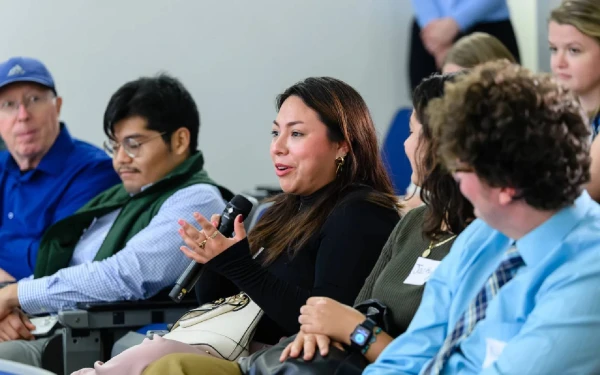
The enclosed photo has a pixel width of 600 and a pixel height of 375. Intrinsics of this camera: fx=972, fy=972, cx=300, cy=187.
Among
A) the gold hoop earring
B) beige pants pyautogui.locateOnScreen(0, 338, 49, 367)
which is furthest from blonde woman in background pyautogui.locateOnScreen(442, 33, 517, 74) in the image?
beige pants pyautogui.locateOnScreen(0, 338, 49, 367)

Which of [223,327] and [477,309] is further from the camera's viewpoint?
[223,327]

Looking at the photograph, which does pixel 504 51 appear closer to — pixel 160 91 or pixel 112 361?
pixel 160 91

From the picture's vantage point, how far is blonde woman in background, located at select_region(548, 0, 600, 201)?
9.55ft

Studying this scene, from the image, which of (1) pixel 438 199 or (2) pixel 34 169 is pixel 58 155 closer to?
(2) pixel 34 169

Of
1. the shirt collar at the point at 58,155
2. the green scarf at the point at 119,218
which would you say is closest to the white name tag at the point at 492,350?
the green scarf at the point at 119,218

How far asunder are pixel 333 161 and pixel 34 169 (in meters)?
1.78

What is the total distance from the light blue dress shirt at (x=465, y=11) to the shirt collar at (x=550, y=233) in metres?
3.77

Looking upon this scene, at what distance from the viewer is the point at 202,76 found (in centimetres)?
567

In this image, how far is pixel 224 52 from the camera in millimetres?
5703

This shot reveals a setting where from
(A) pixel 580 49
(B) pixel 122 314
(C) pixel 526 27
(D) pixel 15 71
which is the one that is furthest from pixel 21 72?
(C) pixel 526 27

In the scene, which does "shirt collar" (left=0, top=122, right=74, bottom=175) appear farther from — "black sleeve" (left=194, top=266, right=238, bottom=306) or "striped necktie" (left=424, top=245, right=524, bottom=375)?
"striped necktie" (left=424, top=245, right=524, bottom=375)

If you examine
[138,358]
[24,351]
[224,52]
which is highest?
[224,52]

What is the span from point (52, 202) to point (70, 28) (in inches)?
68.2

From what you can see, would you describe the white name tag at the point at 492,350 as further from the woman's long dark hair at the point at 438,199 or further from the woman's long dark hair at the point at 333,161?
the woman's long dark hair at the point at 333,161
